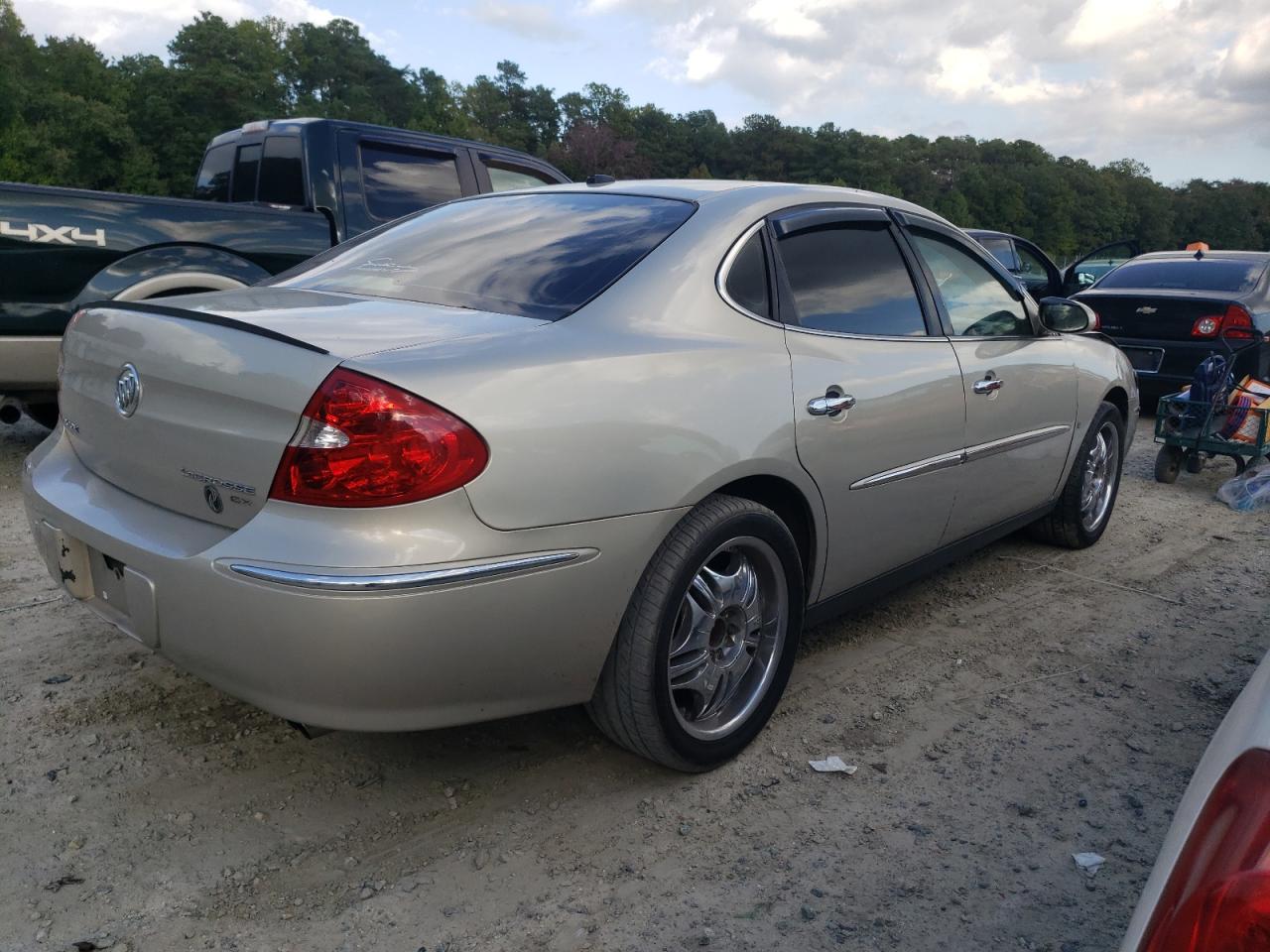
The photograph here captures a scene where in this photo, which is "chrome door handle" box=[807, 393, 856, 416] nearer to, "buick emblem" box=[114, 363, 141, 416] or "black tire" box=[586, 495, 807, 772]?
"black tire" box=[586, 495, 807, 772]

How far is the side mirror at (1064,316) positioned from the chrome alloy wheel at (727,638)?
6.79 feet

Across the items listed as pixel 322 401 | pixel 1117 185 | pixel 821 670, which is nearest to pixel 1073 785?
pixel 821 670

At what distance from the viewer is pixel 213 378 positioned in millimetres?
2281

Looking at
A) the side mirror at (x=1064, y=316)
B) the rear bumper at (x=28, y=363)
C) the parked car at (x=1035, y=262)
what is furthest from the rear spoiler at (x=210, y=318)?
the parked car at (x=1035, y=262)

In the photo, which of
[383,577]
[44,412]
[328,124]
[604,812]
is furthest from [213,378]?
[328,124]

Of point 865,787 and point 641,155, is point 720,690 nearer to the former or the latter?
point 865,787

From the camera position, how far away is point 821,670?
3.53 m

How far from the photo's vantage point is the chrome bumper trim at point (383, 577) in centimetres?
205

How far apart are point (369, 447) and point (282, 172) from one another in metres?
5.14

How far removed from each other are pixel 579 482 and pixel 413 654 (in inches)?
20.1

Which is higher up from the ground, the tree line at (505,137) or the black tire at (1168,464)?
the tree line at (505,137)

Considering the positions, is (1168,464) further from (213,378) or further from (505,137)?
(505,137)

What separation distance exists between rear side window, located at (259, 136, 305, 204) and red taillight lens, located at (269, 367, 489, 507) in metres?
4.83

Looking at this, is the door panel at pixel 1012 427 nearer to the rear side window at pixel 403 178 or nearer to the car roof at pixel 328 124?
the car roof at pixel 328 124
